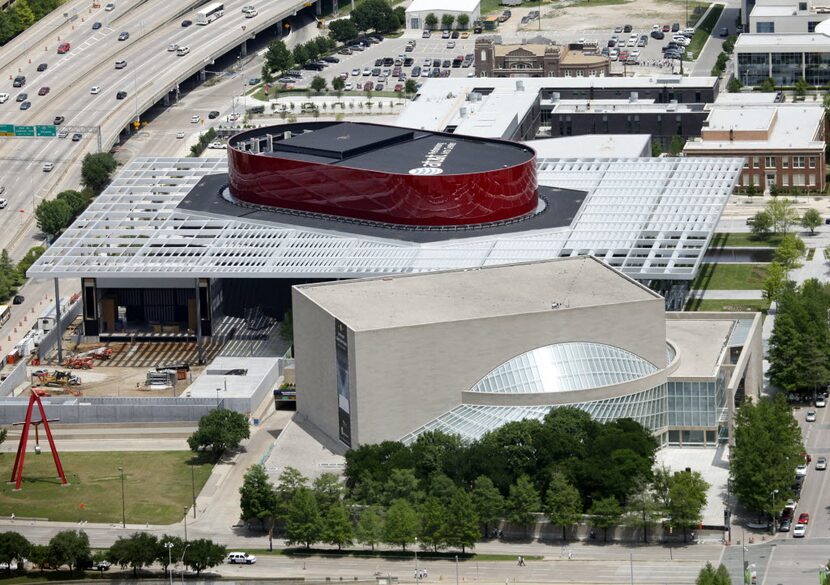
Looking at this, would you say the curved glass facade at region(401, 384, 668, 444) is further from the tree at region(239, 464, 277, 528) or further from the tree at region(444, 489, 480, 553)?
the tree at region(444, 489, 480, 553)

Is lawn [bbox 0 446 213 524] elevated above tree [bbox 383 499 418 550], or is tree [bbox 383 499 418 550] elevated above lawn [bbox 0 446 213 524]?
tree [bbox 383 499 418 550]

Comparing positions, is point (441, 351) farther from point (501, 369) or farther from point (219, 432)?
point (219, 432)

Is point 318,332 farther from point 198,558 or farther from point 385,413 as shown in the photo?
point 198,558

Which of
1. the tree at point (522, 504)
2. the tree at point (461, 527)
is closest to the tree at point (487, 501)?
the tree at point (522, 504)

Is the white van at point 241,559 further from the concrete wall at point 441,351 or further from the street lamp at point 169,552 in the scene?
the concrete wall at point 441,351

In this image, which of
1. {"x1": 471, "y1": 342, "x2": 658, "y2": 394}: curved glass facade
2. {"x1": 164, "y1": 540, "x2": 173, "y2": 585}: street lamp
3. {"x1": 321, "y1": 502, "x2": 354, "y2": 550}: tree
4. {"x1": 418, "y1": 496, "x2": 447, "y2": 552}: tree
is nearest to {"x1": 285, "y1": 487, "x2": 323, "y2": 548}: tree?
{"x1": 321, "y1": 502, "x2": 354, "y2": 550}: tree

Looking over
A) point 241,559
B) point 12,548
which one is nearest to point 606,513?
point 241,559

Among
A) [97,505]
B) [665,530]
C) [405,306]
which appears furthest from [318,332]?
[665,530]
